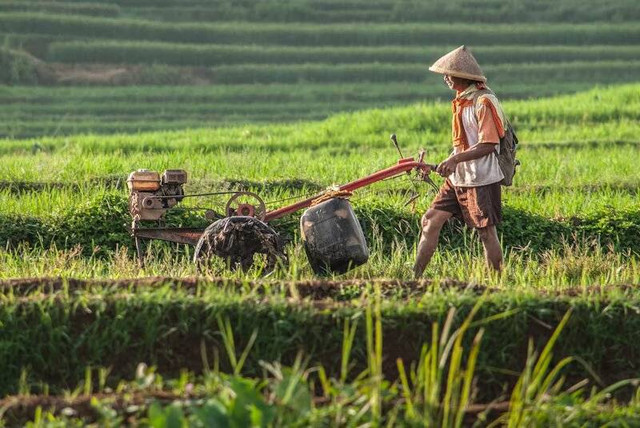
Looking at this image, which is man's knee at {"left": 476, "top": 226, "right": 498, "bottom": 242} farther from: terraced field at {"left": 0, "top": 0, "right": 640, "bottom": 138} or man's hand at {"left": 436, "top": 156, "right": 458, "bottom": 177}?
terraced field at {"left": 0, "top": 0, "right": 640, "bottom": 138}

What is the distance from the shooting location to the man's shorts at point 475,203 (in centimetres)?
655

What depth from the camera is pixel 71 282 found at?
218 inches

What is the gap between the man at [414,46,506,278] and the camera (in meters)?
6.43

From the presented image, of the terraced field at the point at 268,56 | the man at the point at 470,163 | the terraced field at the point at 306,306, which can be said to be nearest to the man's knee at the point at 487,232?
the man at the point at 470,163

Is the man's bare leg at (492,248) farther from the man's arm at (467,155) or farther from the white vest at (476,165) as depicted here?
Result: the man's arm at (467,155)

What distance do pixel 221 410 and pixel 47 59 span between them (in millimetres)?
19546

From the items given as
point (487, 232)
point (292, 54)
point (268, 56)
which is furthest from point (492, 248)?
point (292, 54)

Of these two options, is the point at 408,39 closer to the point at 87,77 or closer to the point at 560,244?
the point at 87,77

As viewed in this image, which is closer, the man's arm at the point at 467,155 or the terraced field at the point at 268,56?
the man's arm at the point at 467,155

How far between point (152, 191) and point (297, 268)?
78 centimetres

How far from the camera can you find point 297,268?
6.86 metres

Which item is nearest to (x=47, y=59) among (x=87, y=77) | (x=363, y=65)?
(x=87, y=77)

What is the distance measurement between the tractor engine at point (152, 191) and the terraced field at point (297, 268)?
0.26 m

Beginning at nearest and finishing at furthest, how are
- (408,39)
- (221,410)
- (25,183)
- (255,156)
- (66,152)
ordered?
(221,410) → (25,183) → (255,156) → (66,152) → (408,39)
